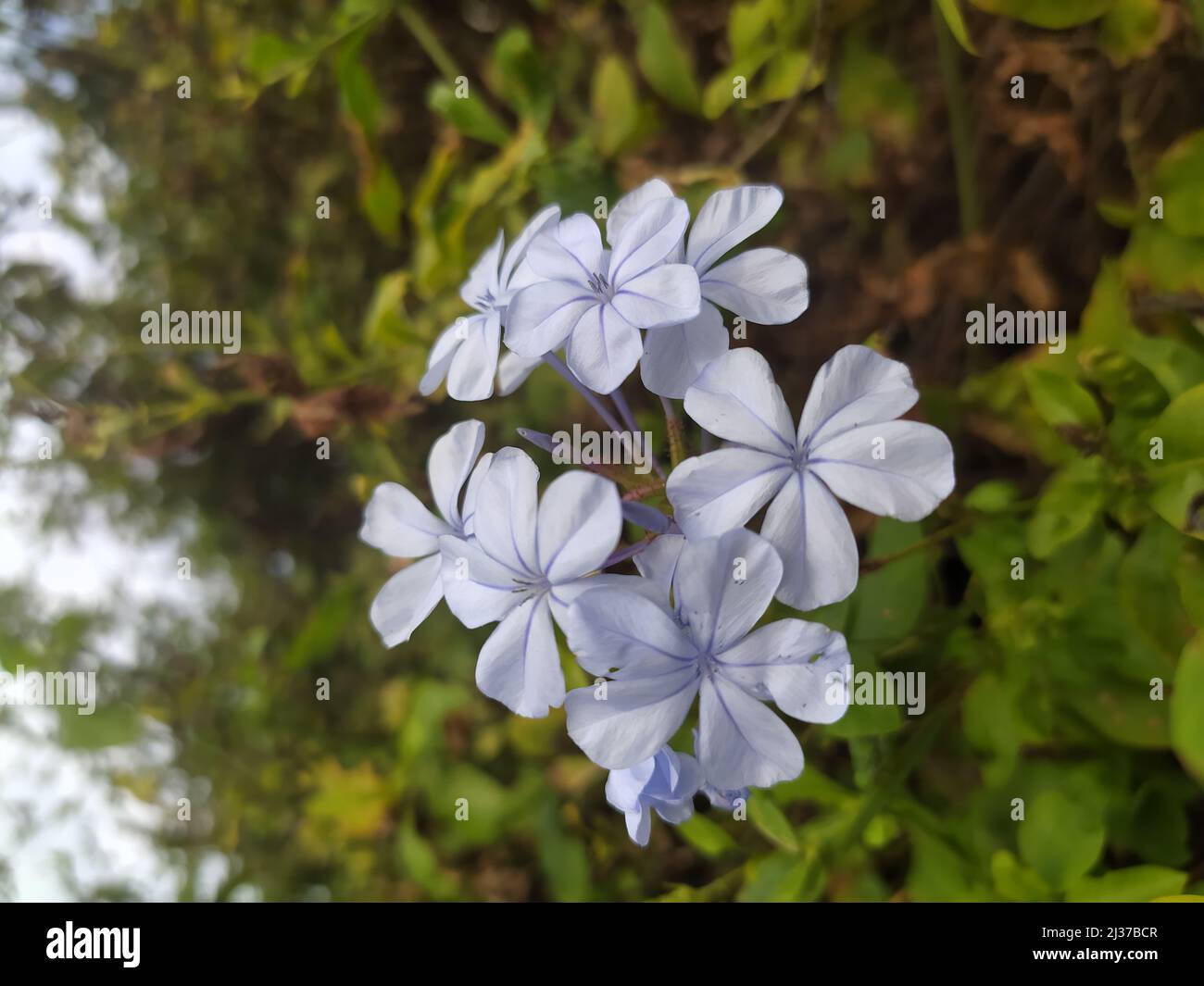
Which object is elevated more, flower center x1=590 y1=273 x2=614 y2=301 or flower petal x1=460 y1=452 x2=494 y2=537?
flower center x1=590 y1=273 x2=614 y2=301

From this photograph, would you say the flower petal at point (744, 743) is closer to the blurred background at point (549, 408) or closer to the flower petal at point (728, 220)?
the blurred background at point (549, 408)

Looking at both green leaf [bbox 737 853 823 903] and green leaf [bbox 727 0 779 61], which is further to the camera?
green leaf [bbox 727 0 779 61]

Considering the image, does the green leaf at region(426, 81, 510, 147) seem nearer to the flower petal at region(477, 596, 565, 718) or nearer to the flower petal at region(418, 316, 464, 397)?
the flower petal at region(418, 316, 464, 397)

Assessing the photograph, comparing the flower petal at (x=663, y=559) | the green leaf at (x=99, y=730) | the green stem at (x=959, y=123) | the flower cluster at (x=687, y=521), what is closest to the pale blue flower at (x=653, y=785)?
the flower cluster at (x=687, y=521)

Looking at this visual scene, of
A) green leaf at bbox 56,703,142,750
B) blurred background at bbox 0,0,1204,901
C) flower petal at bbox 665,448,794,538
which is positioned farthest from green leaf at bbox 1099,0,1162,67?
green leaf at bbox 56,703,142,750

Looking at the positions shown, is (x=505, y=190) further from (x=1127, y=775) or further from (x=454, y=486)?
(x=1127, y=775)

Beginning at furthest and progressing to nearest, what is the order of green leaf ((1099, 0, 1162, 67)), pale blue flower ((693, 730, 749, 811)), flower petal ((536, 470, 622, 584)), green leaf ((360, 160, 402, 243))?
1. green leaf ((360, 160, 402, 243))
2. green leaf ((1099, 0, 1162, 67))
3. pale blue flower ((693, 730, 749, 811))
4. flower petal ((536, 470, 622, 584))

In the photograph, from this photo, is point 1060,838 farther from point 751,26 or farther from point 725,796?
point 751,26
